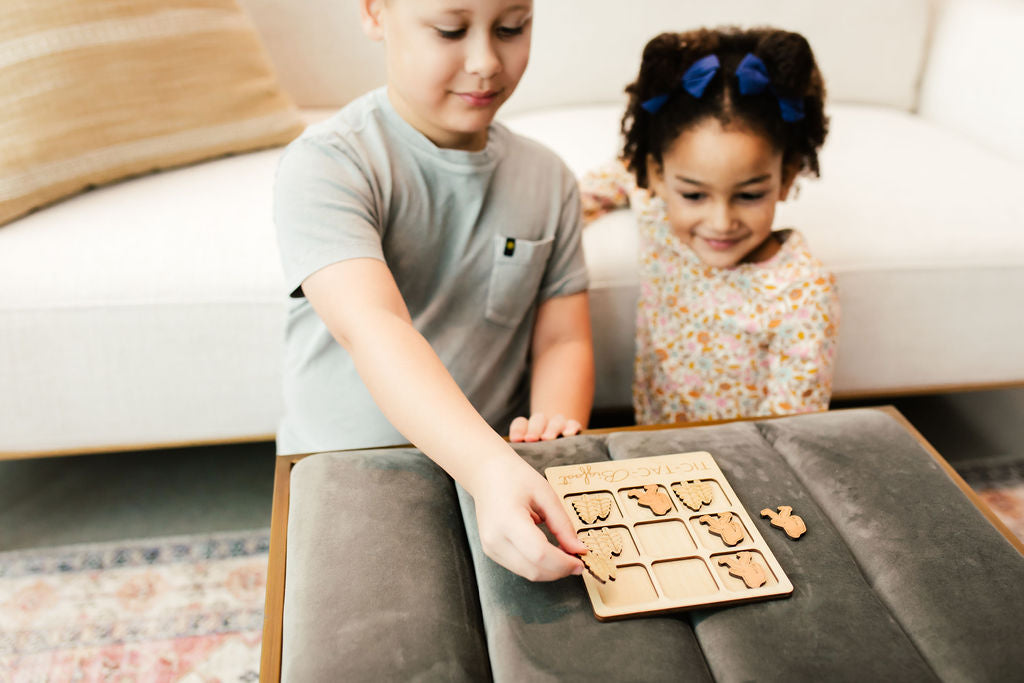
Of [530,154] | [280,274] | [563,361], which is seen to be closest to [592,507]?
[563,361]

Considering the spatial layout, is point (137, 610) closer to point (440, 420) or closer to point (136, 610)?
point (136, 610)

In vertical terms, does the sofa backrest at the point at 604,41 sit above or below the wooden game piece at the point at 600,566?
above

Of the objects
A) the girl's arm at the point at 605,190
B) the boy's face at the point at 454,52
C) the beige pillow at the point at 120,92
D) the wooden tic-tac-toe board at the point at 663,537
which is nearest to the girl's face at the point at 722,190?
the girl's arm at the point at 605,190

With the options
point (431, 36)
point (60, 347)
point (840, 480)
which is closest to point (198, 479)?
point (60, 347)

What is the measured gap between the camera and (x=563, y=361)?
100cm

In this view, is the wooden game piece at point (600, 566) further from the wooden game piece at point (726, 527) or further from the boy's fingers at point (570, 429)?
the boy's fingers at point (570, 429)

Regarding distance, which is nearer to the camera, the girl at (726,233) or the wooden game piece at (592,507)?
the wooden game piece at (592,507)

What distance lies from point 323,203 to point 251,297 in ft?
1.08

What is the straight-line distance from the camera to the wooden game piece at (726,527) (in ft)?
2.06

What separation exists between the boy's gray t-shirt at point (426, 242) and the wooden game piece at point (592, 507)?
0.30 m

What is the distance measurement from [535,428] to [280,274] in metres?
0.45

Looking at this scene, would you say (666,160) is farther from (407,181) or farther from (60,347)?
(60,347)

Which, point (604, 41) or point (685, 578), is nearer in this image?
point (685, 578)

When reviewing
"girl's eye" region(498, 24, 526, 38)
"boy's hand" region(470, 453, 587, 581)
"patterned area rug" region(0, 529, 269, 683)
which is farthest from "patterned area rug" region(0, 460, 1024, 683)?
"girl's eye" region(498, 24, 526, 38)
